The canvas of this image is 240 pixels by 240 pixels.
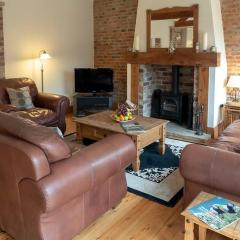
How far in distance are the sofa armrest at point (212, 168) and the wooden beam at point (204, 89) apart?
2.68m

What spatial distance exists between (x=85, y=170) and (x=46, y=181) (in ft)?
1.02

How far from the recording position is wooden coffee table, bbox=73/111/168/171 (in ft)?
11.3

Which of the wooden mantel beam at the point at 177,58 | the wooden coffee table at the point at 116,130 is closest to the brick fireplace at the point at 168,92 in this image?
the wooden mantel beam at the point at 177,58

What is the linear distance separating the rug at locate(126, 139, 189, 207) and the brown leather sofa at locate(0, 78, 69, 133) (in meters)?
1.49

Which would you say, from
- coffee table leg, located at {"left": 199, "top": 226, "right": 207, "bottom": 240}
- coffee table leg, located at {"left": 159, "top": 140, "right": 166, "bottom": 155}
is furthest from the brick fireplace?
coffee table leg, located at {"left": 199, "top": 226, "right": 207, "bottom": 240}

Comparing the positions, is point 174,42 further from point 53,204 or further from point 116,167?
point 53,204

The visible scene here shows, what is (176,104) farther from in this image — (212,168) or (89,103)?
(212,168)

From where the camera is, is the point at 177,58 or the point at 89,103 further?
the point at 89,103

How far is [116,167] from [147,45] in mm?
3517

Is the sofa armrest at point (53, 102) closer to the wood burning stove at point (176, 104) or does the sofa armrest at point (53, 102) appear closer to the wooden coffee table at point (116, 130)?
the wooden coffee table at point (116, 130)

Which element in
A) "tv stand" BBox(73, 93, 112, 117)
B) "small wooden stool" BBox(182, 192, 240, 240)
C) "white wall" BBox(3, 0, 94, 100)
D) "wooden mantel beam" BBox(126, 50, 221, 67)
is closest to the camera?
"small wooden stool" BBox(182, 192, 240, 240)

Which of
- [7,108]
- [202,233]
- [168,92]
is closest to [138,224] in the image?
[202,233]

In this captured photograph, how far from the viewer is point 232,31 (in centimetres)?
483

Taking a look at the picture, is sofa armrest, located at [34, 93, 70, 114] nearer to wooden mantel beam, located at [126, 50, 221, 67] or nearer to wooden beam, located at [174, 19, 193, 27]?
wooden mantel beam, located at [126, 50, 221, 67]
